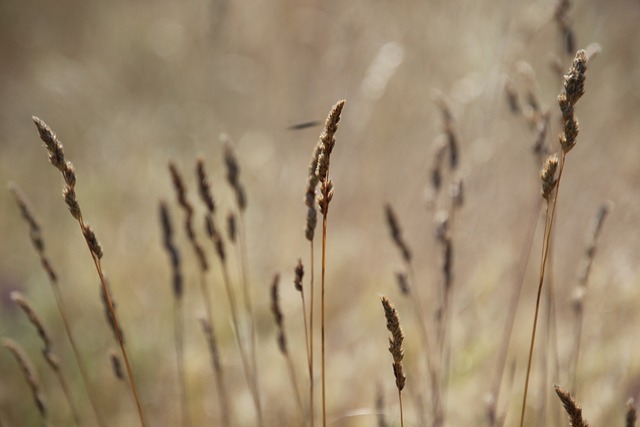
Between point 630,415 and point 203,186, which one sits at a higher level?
point 203,186

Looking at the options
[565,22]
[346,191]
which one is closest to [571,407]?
[565,22]

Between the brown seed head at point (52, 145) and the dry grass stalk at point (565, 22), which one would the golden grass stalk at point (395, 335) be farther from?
the dry grass stalk at point (565, 22)


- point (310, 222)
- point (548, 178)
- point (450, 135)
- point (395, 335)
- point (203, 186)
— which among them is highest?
point (450, 135)

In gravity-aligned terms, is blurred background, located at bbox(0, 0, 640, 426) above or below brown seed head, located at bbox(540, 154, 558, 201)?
above

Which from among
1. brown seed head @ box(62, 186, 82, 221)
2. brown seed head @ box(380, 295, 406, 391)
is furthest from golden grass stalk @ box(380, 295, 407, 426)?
brown seed head @ box(62, 186, 82, 221)

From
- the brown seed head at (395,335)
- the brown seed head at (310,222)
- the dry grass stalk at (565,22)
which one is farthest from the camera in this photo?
the dry grass stalk at (565,22)

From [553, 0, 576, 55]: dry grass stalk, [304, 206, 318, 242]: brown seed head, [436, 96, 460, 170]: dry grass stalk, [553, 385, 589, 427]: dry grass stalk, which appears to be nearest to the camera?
[553, 385, 589, 427]: dry grass stalk

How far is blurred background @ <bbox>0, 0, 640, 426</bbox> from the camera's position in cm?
186

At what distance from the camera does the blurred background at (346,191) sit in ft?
6.12

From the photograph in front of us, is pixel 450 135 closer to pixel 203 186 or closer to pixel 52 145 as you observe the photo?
pixel 203 186

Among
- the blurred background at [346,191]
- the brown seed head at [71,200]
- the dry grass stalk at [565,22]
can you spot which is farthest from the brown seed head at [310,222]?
the dry grass stalk at [565,22]

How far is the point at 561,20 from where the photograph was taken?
3.97 ft

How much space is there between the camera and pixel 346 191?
2846 millimetres

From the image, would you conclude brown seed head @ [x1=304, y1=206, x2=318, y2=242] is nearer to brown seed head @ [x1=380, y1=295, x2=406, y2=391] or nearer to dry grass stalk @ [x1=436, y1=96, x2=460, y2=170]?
brown seed head @ [x1=380, y1=295, x2=406, y2=391]
